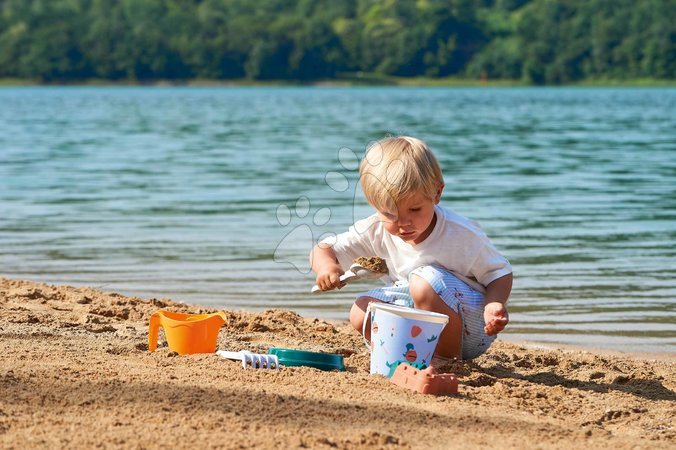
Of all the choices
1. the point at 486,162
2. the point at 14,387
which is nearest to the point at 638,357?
the point at 14,387

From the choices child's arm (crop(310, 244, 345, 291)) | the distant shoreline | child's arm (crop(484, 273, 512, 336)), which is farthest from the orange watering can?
the distant shoreline

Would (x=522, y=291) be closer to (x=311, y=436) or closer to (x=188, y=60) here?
(x=311, y=436)

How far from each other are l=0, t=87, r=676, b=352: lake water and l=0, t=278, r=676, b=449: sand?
4.97ft

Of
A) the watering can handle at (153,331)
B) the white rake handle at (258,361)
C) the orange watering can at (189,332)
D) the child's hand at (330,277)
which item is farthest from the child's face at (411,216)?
the watering can handle at (153,331)

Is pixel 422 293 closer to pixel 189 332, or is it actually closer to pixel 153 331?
pixel 189 332

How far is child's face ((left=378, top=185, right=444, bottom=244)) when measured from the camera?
451cm

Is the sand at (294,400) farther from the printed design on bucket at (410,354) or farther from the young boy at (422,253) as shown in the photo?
the young boy at (422,253)

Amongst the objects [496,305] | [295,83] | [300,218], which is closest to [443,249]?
[496,305]

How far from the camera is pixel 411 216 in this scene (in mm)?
4555

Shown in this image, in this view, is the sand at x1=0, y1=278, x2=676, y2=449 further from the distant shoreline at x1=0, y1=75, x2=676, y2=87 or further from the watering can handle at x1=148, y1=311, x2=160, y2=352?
the distant shoreline at x1=0, y1=75, x2=676, y2=87

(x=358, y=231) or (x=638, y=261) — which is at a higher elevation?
(x=358, y=231)

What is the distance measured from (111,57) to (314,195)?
112 m

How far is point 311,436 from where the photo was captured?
3545 millimetres

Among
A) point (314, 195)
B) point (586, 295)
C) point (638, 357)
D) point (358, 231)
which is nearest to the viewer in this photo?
point (358, 231)
